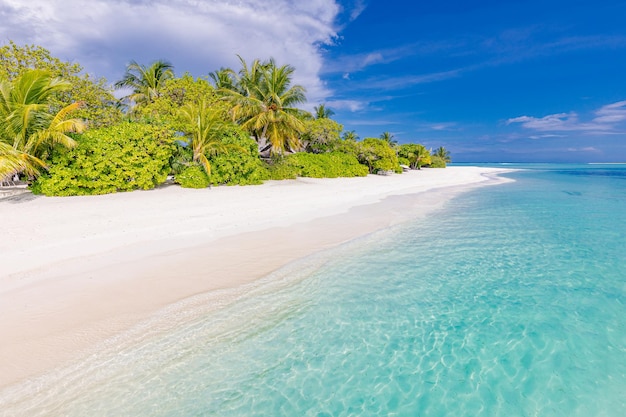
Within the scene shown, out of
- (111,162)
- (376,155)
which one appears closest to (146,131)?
(111,162)

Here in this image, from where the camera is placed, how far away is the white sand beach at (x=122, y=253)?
4090mm

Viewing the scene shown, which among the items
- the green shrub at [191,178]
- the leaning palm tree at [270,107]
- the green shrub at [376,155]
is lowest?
the green shrub at [191,178]

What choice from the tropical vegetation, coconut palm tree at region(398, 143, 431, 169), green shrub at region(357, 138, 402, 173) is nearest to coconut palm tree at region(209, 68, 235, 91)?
the tropical vegetation

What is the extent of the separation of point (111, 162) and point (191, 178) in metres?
3.65

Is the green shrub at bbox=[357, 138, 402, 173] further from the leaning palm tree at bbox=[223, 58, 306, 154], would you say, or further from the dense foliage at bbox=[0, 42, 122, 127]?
the dense foliage at bbox=[0, 42, 122, 127]

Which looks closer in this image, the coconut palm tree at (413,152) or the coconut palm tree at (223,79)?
the coconut palm tree at (223,79)

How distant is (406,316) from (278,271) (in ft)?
8.92

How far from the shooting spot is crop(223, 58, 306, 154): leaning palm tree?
75.4 ft

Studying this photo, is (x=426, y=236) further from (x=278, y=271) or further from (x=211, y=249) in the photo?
(x=211, y=249)

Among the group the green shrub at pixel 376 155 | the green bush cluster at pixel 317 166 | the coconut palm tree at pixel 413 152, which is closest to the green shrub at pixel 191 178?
the green bush cluster at pixel 317 166

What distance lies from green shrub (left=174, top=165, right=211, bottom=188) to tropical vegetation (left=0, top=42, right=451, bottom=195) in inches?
2.1

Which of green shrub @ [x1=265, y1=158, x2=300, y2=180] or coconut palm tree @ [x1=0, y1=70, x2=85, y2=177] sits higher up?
coconut palm tree @ [x1=0, y1=70, x2=85, y2=177]

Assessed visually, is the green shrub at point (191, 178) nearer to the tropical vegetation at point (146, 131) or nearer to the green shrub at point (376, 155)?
the tropical vegetation at point (146, 131)

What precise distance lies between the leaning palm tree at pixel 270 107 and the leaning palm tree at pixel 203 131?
6023 mm
